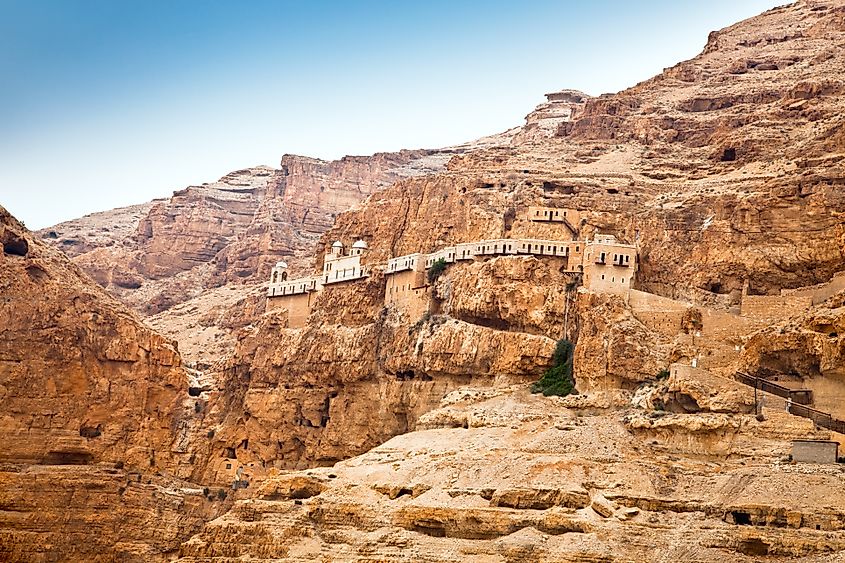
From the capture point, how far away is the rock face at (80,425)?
106 m

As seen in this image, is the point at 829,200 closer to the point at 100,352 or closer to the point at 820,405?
the point at 820,405

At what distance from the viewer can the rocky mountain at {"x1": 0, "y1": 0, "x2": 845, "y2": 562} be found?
78500 millimetres

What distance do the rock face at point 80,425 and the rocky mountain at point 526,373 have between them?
0.59 ft

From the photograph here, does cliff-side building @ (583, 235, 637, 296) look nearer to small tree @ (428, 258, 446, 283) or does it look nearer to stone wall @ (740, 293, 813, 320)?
stone wall @ (740, 293, 813, 320)

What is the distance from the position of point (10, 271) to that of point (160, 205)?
71916mm

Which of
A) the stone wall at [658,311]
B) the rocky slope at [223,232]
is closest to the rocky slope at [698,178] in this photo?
the stone wall at [658,311]

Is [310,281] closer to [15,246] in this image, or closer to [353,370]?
[353,370]

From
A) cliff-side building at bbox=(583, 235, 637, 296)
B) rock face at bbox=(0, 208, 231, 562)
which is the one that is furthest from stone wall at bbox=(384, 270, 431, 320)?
rock face at bbox=(0, 208, 231, 562)

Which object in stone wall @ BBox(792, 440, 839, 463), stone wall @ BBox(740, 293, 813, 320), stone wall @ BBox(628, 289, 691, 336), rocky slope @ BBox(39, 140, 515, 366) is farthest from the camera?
rocky slope @ BBox(39, 140, 515, 366)

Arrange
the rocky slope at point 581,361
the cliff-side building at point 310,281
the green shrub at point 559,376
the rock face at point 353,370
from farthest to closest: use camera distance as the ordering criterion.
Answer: the cliff-side building at point 310,281, the rock face at point 353,370, the green shrub at point 559,376, the rocky slope at point 581,361

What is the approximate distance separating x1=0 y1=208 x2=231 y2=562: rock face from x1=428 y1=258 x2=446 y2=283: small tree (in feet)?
72.1

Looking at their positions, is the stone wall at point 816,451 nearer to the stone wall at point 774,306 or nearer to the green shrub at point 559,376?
the stone wall at point 774,306

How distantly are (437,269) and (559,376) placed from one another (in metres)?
13.3

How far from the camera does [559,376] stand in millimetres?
95500
